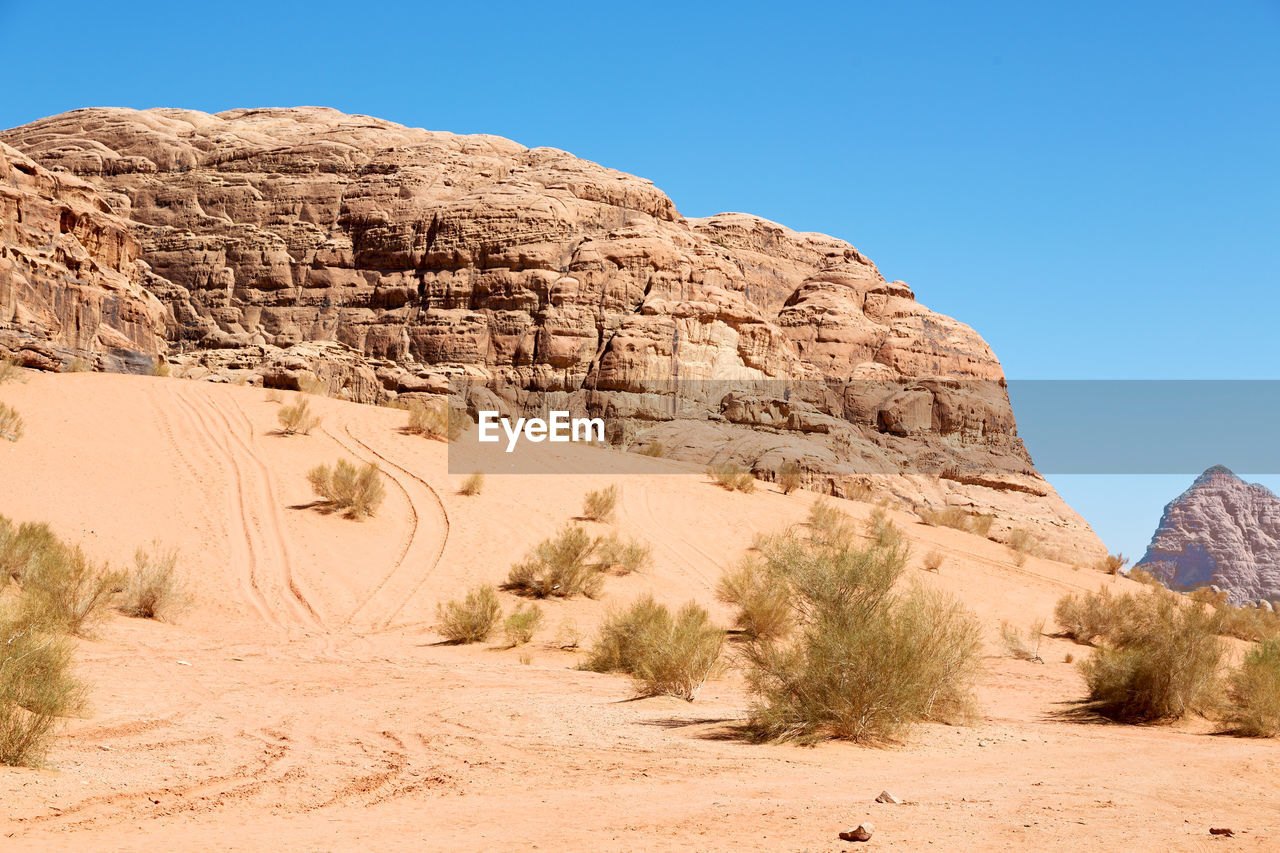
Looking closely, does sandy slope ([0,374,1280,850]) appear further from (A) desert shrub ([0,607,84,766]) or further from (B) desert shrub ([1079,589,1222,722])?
(B) desert shrub ([1079,589,1222,722])

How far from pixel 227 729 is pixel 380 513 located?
1129cm

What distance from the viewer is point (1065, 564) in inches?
981

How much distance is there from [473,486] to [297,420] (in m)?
4.72

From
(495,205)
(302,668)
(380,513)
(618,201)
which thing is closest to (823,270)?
(618,201)

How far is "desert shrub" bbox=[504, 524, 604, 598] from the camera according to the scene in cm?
1519

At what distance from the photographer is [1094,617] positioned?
1543cm

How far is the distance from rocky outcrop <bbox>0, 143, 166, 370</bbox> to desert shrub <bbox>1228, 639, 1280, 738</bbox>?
24.9 m

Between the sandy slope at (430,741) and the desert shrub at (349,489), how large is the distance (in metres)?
0.36

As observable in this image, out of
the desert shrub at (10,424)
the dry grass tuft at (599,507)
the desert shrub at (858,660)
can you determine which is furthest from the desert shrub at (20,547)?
the dry grass tuft at (599,507)

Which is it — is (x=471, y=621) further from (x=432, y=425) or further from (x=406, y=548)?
(x=432, y=425)

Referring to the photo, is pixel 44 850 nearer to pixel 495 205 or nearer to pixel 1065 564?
pixel 1065 564

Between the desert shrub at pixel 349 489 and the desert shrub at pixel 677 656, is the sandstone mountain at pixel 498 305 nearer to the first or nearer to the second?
the desert shrub at pixel 349 489

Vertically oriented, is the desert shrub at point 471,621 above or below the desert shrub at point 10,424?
below

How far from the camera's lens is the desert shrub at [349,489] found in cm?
1758
